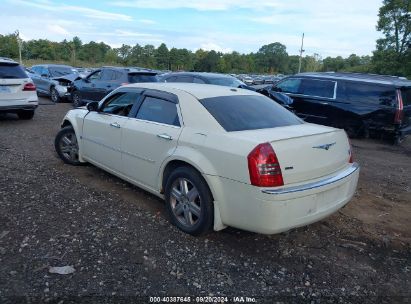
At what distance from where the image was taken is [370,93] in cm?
977

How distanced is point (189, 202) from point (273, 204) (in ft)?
3.30

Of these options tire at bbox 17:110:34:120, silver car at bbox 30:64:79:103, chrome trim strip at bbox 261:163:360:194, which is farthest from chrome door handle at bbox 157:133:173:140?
silver car at bbox 30:64:79:103

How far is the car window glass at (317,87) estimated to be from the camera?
410 inches

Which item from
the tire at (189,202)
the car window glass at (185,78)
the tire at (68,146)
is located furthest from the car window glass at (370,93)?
the tire at (189,202)

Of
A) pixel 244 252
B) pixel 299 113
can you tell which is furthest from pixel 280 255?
pixel 299 113

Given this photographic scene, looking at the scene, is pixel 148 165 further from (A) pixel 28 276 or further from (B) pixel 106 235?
(A) pixel 28 276

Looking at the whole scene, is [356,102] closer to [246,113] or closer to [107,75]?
[246,113]

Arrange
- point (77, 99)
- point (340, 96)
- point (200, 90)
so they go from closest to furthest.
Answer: point (200, 90)
point (340, 96)
point (77, 99)

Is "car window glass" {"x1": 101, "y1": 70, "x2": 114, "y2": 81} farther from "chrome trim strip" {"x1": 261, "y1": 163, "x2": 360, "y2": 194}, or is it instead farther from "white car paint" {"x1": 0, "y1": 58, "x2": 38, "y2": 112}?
"chrome trim strip" {"x1": 261, "y1": 163, "x2": 360, "y2": 194}

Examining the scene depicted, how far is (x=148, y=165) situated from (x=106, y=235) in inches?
37.9

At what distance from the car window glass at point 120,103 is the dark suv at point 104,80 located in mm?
6385

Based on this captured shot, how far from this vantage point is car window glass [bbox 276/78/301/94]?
36.4 feet

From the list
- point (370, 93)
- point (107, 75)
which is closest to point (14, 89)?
point (107, 75)

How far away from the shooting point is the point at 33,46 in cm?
7188
